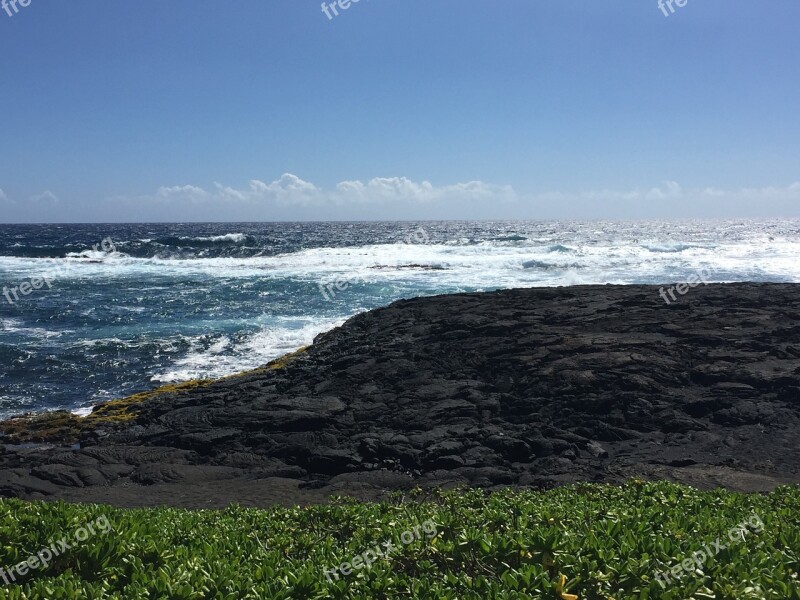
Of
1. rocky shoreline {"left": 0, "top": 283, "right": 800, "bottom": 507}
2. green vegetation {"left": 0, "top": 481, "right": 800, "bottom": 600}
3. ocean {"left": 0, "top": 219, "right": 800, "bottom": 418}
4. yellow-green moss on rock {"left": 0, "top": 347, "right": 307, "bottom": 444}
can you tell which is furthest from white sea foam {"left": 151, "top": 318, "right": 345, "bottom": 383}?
green vegetation {"left": 0, "top": 481, "right": 800, "bottom": 600}

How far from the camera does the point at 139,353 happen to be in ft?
62.2

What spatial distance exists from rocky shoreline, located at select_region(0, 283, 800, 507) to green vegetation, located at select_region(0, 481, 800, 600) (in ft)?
10.5

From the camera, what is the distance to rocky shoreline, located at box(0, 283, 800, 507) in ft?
29.2

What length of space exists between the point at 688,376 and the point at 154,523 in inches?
406

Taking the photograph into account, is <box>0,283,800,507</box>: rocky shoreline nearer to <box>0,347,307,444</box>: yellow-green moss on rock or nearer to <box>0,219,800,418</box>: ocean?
<box>0,347,307,444</box>: yellow-green moss on rock

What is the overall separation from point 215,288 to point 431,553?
31.2 metres

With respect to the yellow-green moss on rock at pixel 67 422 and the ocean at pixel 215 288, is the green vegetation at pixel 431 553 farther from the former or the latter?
the ocean at pixel 215 288

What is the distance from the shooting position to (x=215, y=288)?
33.3 m

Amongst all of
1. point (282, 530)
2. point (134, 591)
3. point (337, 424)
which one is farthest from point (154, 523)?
point (337, 424)

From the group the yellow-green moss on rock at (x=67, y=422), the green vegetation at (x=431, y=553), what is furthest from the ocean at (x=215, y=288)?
the green vegetation at (x=431, y=553)

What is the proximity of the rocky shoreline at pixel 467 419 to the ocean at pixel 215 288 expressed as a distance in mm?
3719

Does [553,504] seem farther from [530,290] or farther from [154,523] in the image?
[530,290]

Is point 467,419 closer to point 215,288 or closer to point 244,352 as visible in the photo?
point 244,352

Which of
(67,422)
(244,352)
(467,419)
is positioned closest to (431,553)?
(467,419)
